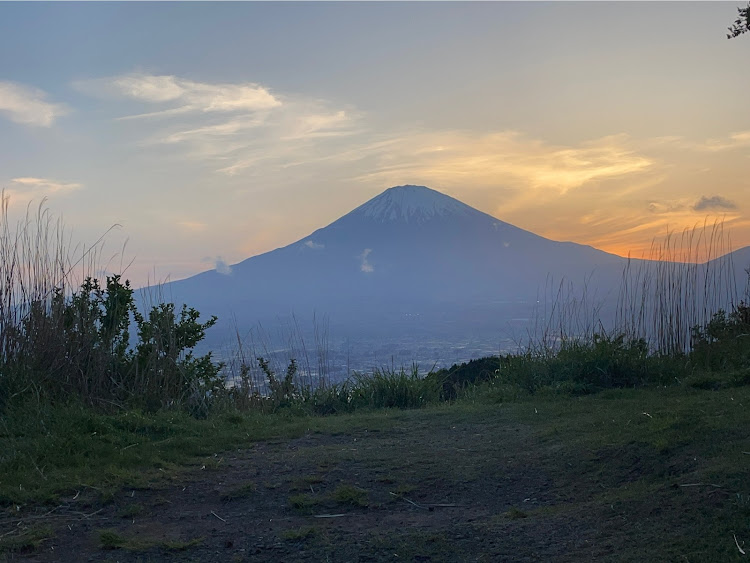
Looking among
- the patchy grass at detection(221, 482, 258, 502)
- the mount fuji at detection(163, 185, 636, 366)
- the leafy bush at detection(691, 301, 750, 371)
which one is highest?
the mount fuji at detection(163, 185, 636, 366)

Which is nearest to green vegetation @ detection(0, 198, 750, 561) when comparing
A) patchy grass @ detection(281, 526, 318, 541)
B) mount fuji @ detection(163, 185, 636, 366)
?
patchy grass @ detection(281, 526, 318, 541)

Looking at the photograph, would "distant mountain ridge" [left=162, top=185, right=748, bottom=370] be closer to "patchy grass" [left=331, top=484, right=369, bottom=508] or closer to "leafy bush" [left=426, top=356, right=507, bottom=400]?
"leafy bush" [left=426, top=356, right=507, bottom=400]

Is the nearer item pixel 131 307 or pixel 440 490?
pixel 440 490

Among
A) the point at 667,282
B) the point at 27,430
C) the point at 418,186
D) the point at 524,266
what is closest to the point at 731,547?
A: the point at 27,430

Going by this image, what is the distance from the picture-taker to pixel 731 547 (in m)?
2.38

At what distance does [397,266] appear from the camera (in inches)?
2375

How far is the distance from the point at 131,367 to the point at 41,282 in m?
1.10

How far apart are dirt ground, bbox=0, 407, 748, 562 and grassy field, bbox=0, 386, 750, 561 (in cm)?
1

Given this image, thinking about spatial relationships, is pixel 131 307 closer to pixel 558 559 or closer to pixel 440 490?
pixel 440 490

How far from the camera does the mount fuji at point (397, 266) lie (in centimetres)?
5016

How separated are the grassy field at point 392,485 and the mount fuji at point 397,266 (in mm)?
37213

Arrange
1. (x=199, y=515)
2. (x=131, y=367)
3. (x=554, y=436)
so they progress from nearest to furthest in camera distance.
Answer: (x=199, y=515) < (x=554, y=436) < (x=131, y=367)

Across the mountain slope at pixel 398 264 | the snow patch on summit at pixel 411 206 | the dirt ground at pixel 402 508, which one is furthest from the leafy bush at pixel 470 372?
the snow patch on summit at pixel 411 206

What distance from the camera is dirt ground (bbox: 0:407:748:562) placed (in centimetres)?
275
